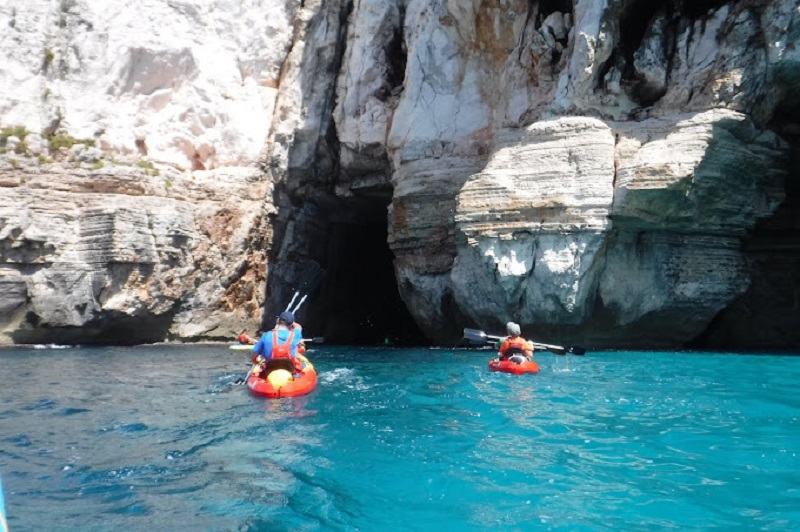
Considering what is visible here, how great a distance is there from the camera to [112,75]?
2080cm

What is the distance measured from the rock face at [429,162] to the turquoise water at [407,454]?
5610 mm

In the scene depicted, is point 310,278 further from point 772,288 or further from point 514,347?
point 772,288

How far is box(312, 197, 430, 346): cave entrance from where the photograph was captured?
953 inches

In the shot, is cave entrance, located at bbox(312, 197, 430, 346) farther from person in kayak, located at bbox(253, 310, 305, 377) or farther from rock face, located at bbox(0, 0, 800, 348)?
person in kayak, located at bbox(253, 310, 305, 377)

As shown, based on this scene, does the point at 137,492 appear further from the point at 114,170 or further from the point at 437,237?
the point at 114,170

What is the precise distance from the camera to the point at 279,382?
374 inches

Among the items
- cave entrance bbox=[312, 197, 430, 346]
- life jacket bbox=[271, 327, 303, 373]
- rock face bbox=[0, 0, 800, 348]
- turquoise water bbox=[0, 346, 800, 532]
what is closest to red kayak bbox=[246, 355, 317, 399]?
life jacket bbox=[271, 327, 303, 373]

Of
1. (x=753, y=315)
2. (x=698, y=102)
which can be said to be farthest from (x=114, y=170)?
(x=753, y=315)

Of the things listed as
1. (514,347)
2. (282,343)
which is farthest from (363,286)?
(282,343)

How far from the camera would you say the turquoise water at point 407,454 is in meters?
4.58

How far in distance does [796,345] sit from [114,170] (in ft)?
64.1

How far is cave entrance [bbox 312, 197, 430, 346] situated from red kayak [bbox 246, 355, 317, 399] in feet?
44.9

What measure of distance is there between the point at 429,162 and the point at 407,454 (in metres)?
13.8

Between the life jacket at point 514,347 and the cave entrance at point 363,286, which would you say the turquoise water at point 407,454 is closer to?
the life jacket at point 514,347
